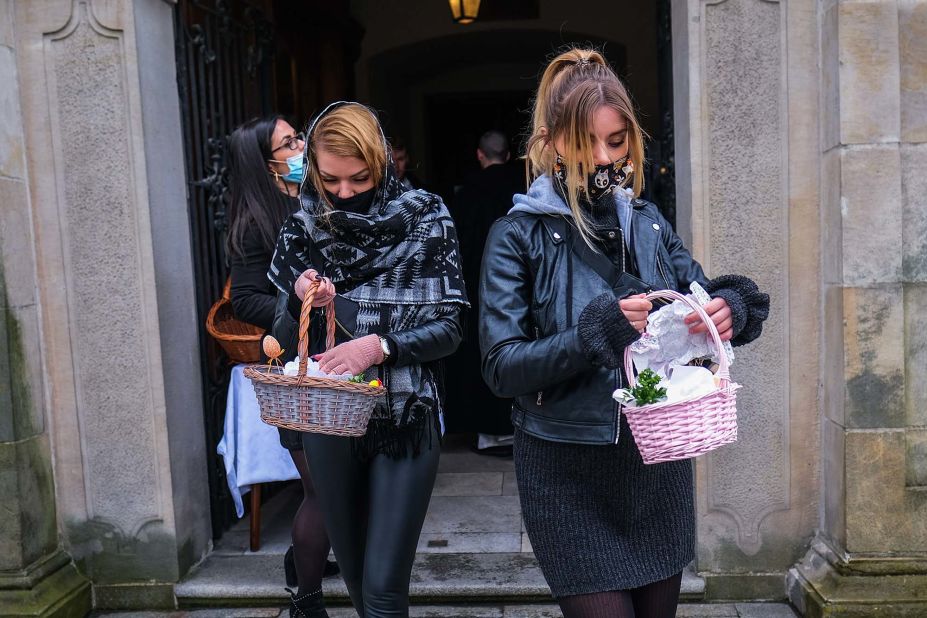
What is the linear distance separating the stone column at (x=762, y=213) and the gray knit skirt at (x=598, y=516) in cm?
159

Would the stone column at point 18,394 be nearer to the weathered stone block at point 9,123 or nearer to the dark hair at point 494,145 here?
the weathered stone block at point 9,123

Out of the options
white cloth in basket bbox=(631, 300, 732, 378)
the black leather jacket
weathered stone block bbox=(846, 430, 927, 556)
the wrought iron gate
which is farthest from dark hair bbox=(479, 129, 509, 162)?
white cloth in basket bbox=(631, 300, 732, 378)

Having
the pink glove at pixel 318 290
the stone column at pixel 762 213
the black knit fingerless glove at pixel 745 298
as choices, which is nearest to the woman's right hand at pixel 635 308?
the black knit fingerless glove at pixel 745 298

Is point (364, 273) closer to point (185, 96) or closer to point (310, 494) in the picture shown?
point (310, 494)

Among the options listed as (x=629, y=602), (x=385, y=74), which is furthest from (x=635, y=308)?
(x=385, y=74)

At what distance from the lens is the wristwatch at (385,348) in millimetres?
2474

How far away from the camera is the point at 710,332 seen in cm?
188

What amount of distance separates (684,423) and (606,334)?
0.23 m

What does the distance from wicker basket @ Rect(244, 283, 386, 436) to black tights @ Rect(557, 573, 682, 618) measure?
672 millimetres

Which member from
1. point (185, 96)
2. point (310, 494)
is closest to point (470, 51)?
point (185, 96)

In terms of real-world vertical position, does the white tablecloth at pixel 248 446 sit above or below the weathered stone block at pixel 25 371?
below

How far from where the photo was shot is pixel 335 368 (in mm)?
2389

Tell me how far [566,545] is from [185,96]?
2.78 metres

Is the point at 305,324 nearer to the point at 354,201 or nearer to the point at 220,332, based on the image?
the point at 354,201
